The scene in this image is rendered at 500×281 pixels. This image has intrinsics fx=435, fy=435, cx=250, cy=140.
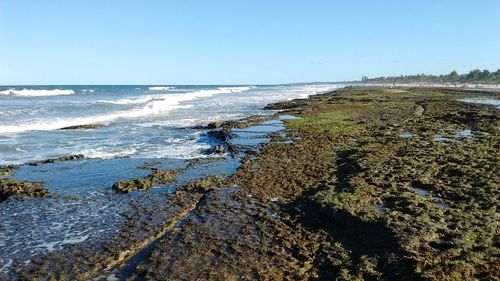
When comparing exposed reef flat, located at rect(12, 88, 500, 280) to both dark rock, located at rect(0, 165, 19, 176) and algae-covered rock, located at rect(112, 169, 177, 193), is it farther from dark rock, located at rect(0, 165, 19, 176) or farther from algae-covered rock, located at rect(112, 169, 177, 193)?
dark rock, located at rect(0, 165, 19, 176)

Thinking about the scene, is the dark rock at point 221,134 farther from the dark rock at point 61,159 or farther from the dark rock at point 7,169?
the dark rock at point 7,169

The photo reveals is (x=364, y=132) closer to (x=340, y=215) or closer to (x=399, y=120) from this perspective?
(x=399, y=120)

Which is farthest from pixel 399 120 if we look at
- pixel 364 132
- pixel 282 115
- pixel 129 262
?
pixel 129 262

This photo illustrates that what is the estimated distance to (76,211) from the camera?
14.1 metres

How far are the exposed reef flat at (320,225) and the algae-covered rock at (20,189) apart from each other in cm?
449

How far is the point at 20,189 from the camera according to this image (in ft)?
53.3

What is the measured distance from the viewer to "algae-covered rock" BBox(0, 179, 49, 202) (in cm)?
1582

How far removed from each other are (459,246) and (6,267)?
1060 centimetres

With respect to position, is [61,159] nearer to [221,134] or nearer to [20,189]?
[20,189]

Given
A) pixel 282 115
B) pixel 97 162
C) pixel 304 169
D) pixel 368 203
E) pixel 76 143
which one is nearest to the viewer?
pixel 368 203

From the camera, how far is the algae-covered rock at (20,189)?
15.8 meters

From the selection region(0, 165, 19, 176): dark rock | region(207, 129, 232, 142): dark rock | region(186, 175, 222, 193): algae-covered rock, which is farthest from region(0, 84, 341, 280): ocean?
region(186, 175, 222, 193): algae-covered rock

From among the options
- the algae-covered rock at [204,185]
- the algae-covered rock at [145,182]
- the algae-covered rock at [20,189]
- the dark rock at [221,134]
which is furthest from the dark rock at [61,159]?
the dark rock at [221,134]

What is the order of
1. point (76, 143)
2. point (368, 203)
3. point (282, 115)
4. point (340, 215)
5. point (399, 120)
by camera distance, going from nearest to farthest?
point (340, 215) < point (368, 203) < point (76, 143) < point (399, 120) < point (282, 115)
